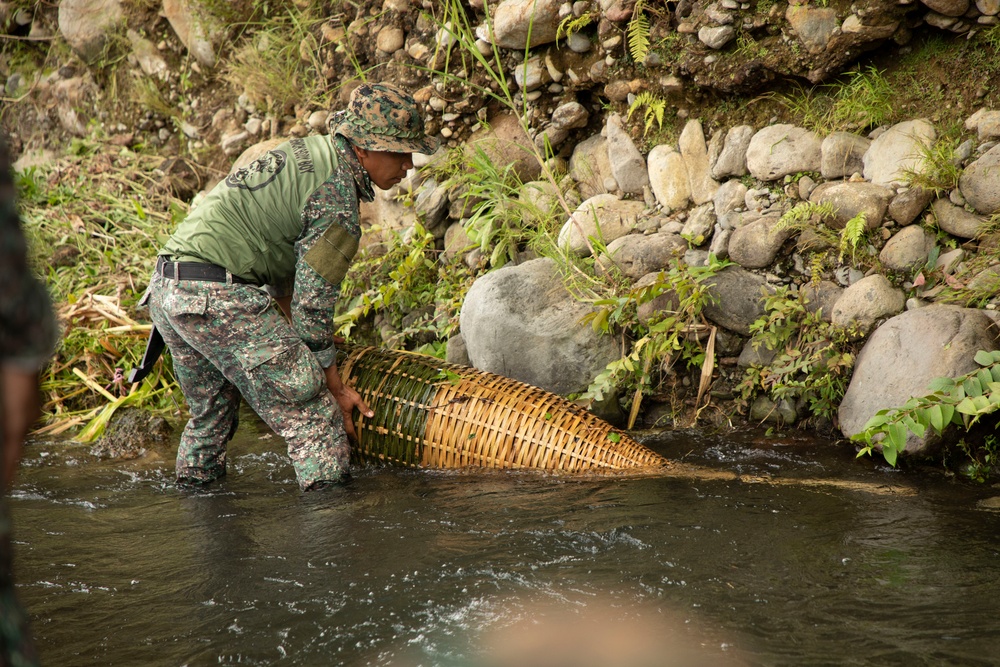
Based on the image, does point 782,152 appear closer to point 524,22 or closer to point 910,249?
point 910,249

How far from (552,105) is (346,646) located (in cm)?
435

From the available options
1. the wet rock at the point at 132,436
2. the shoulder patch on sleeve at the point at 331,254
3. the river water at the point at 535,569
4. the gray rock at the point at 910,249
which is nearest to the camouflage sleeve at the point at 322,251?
the shoulder patch on sleeve at the point at 331,254

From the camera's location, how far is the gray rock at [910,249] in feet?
14.4

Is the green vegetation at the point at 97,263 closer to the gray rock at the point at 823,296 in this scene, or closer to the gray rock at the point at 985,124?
the gray rock at the point at 823,296

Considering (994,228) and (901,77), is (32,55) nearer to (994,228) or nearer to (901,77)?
(901,77)

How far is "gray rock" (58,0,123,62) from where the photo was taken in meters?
8.50

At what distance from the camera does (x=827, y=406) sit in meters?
4.25

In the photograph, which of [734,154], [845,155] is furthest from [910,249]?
[734,154]

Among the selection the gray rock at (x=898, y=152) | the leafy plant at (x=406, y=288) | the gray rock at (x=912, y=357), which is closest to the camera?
the gray rock at (x=912, y=357)

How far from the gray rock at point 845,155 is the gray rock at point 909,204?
37 centimetres

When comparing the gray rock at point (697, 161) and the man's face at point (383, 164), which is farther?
the gray rock at point (697, 161)

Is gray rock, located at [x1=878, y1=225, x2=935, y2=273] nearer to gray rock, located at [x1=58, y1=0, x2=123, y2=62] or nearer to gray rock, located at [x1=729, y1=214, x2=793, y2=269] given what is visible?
gray rock, located at [x1=729, y1=214, x2=793, y2=269]

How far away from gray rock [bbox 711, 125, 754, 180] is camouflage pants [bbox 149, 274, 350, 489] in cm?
272

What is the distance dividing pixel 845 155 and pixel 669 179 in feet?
3.52
